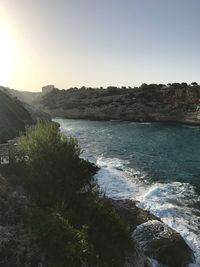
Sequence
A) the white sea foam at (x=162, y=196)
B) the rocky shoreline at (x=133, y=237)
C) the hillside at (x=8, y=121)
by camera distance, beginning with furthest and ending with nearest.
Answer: the hillside at (x=8, y=121)
the white sea foam at (x=162, y=196)
the rocky shoreline at (x=133, y=237)

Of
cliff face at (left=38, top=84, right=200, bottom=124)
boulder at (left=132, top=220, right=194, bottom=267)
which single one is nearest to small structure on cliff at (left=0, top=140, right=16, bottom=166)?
boulder at (left=132, top=220, right=194, bottom=267)

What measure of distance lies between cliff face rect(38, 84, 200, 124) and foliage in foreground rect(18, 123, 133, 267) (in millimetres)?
59303

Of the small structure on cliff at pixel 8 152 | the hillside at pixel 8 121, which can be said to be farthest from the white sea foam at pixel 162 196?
the hillside at pixel 8 121

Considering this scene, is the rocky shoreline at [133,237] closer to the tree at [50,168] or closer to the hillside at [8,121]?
the tree at [50,168]

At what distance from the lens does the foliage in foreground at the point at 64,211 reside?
11.4 meters

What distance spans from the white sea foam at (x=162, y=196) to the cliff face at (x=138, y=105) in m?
48.9

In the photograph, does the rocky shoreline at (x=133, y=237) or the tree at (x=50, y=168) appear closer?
the rocky shoreline at (x=133, y=237)

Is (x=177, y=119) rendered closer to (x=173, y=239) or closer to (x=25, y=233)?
(x=173, y=239)

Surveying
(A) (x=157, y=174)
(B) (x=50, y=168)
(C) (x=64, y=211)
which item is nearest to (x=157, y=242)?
(C) (x=64, y=211)

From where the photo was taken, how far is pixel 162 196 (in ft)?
79.5

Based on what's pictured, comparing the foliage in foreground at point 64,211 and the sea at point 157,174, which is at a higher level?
the foliage in foreground at point 64,211

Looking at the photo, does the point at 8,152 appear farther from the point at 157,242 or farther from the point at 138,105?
the point at 138,105

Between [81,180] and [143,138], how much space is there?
34606 mm

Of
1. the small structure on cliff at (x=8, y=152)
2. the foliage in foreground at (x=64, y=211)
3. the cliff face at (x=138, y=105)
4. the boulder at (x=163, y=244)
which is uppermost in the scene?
the cliff face at (x=138, y=105)
